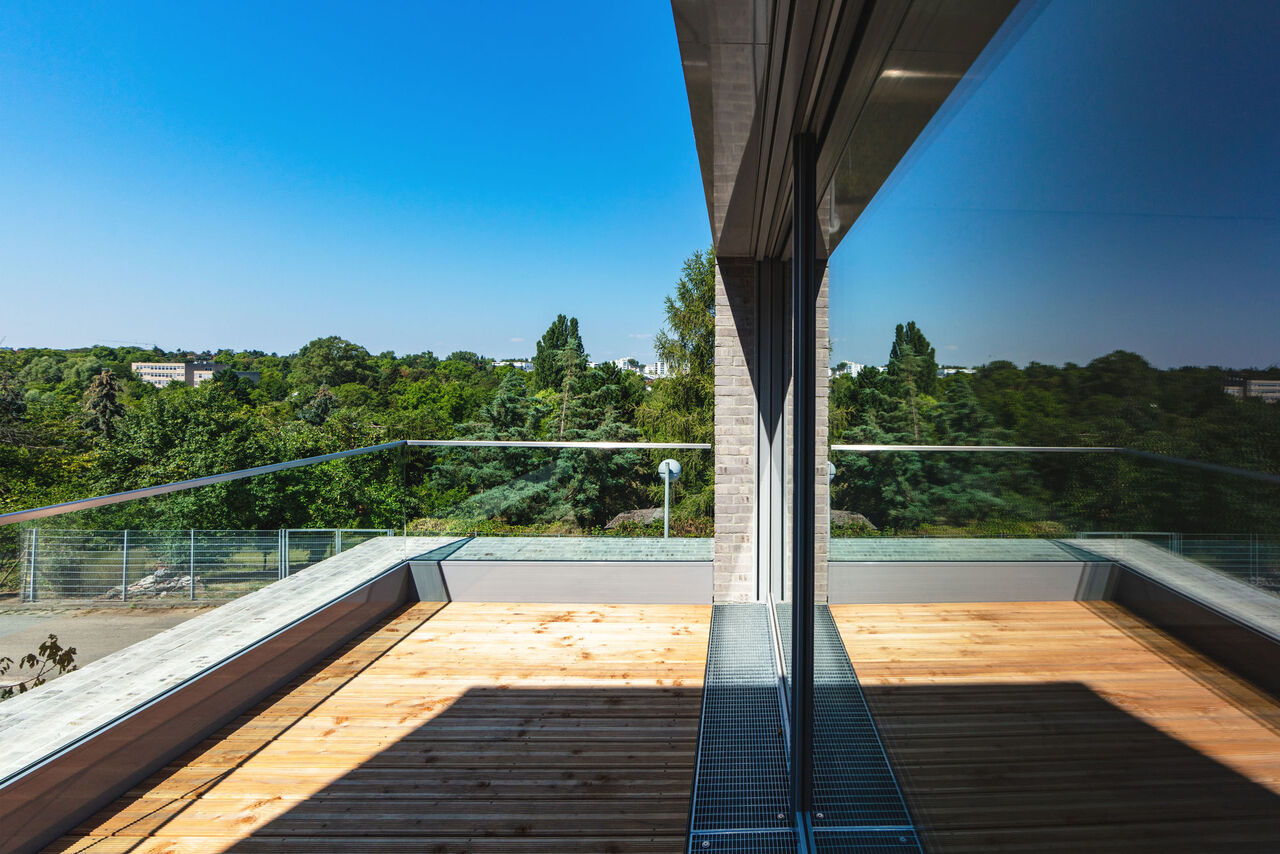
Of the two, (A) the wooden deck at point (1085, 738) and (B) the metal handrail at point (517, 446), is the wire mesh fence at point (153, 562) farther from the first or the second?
(A) the wooden deck at point (1085, 738)

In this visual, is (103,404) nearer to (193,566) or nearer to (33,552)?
(193,566)

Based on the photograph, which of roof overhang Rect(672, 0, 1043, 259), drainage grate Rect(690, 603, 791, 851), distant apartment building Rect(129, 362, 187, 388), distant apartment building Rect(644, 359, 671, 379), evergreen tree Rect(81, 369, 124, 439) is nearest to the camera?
roof overhang Rect(672, 0, 1043, 259)

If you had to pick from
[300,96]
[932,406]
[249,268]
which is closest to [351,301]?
[249,268]

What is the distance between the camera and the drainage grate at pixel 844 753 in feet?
3.68

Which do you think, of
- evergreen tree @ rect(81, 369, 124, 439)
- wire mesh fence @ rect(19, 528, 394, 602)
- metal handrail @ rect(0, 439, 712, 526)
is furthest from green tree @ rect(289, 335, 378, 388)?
wire mesh fence @ rect(19, 528, 394, 602)

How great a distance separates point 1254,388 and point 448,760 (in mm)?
2469

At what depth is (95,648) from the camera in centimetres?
217

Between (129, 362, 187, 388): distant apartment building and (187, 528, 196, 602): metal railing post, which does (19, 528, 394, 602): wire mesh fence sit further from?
(129, 362, 187, 388): distant apartment building

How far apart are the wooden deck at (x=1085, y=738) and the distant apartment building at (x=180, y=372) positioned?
1488 inches

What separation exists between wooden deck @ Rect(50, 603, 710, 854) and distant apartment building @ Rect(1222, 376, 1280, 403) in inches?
75.4

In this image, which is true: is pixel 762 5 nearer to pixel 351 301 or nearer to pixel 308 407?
pixel 308 407

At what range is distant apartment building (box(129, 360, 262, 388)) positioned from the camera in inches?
1230

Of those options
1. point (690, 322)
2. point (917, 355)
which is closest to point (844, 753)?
point (917, 355)

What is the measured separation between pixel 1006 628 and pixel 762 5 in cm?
107
